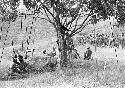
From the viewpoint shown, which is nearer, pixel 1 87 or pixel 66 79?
pixel 1 87

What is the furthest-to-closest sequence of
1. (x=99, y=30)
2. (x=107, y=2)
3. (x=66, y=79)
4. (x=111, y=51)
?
(x=99, y=30) → (x=111, y=51) → (x=107, y=2) → (x=66, y=79)

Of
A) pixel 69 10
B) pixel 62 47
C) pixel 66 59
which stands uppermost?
pixel 69 10

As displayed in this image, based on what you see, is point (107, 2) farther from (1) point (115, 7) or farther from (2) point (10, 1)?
(2) point (10, 1)

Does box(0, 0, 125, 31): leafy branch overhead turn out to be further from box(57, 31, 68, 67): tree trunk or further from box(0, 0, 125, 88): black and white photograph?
box(57, 31, 68, 67): tree trunk

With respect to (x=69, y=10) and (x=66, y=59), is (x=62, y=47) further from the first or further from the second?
(x=69, y=10)

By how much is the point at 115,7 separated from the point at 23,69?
957 cm

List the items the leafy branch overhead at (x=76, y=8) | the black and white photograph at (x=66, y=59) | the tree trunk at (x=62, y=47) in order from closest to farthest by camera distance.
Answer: the black and white photograph at (x=66, y=59)
the leafy branch overhead at (x=76, y=8)
the tree trunk at (x=62, y=47)

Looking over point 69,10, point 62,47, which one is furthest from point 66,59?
point 69,10

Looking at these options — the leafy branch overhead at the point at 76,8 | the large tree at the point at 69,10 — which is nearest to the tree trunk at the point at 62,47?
the large tree at the point at 69,10

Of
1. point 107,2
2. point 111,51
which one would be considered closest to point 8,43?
point 111,51

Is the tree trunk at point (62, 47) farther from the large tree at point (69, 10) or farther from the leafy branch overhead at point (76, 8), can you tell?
the leafy branch overhead at point (76, 8)

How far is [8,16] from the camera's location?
25.4 m

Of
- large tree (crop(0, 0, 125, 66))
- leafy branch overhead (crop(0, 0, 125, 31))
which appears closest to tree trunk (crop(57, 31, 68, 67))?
large tree (crop(0, 0, 125, 66))

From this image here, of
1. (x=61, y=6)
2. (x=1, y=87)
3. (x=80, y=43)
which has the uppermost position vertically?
(x=61, y=6)
